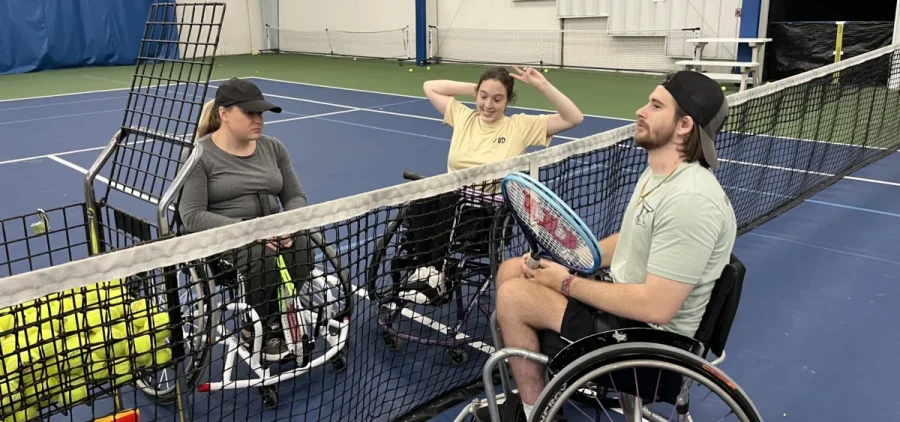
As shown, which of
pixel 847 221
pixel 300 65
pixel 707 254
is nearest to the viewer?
pixel 707 254

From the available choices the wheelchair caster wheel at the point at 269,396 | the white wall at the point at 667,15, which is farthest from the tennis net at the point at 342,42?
the wheelchair caster wheel at the point at 269,396

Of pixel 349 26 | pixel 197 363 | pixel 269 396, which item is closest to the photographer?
pixel 197 363

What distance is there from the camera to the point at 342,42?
18469 millimetres

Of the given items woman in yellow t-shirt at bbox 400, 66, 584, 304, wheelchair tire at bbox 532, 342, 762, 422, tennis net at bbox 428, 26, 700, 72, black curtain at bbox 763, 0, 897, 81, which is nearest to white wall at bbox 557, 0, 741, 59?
tennis net at bbox 428, 26, 700, 72

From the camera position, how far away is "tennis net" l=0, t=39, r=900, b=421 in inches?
75.5

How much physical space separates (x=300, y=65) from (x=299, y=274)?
13.8m

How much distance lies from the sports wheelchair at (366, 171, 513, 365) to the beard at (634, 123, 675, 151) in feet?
2.63

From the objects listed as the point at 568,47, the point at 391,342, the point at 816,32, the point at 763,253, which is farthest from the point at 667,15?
the point at 391,342

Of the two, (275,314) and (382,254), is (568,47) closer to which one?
(382,254)

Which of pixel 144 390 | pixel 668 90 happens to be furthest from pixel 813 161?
pixel 144 390

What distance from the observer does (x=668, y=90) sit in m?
2.15

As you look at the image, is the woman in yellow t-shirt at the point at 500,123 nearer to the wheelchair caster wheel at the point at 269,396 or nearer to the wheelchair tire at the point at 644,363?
the wheelchair caster wheel at the point at 269,396

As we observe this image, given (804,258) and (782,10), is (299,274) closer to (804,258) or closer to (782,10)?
(804,258)

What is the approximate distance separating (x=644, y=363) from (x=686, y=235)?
1.19 feet
